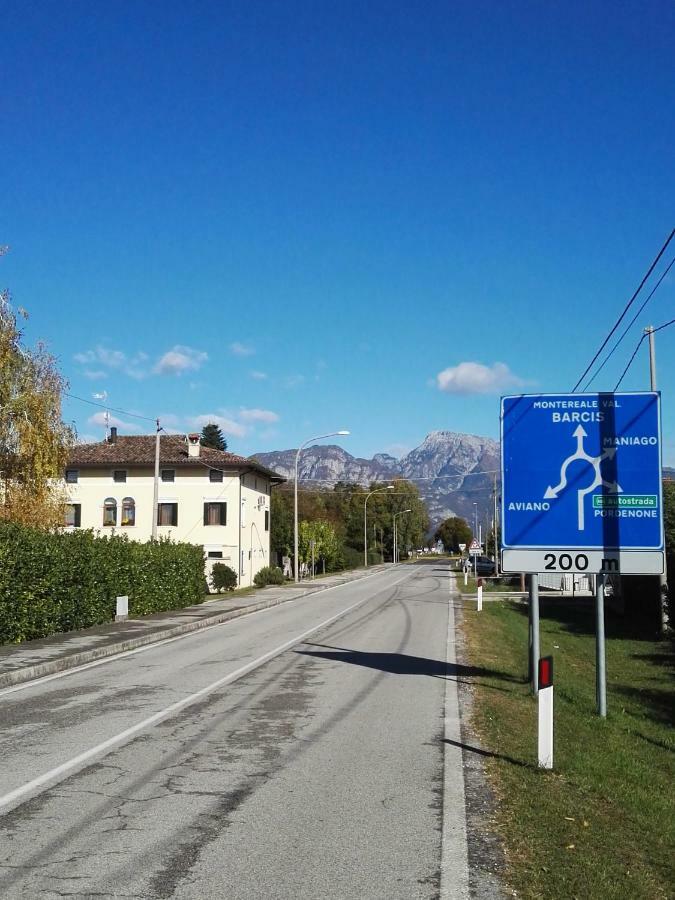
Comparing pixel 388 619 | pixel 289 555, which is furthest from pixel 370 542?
pixel 388 619

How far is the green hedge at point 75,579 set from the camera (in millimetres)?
17438

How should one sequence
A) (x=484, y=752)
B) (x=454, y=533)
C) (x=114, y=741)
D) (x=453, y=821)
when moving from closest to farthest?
(x=453, y=821) < (x=484, y=752) < (x=114, y=741) < (x=454, y=533)

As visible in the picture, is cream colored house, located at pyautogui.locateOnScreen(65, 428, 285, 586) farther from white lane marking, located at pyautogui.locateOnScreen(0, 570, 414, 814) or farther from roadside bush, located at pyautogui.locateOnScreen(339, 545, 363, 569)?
white lane marking, located at pyautogui.locateOnScreen(0, 570, 414, 814)

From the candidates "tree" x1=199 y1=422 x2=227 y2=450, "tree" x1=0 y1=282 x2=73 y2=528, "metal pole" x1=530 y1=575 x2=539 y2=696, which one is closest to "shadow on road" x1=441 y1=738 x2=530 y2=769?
"metal pole" x1=530 y1=575 x2=539 y2=696

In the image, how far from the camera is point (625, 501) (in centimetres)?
1084

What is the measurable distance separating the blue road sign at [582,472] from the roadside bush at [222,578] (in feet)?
120

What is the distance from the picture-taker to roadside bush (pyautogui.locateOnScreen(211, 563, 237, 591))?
46500mm

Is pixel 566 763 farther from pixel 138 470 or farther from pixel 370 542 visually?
pixel 370 542

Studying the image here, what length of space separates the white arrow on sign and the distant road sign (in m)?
0.01

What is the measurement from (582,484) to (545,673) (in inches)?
157

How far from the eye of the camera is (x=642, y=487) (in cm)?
1085

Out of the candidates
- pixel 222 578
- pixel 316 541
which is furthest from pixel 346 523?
pixel 222 578

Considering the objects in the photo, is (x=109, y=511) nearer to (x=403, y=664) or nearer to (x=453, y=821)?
(x=403, y=664)

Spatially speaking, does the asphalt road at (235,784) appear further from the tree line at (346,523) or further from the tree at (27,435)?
the tree line at (346,523)
